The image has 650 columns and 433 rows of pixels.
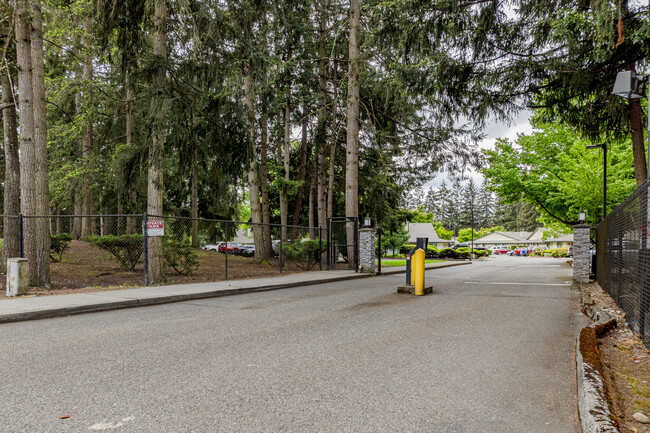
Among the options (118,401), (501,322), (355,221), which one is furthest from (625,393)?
(355,221)

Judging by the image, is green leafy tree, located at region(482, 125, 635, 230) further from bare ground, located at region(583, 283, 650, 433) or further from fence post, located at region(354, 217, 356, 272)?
bare ground, located at region(583, 283, 650, 433)

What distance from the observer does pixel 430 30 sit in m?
11.2

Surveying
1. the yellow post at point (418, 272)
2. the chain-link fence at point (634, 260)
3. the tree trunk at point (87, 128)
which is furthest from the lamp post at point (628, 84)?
the tree trunk at point (87, 128)

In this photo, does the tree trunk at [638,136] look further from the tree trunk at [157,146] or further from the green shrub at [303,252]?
the tree trunk at [157,146]

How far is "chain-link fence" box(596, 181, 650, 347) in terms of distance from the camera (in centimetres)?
515

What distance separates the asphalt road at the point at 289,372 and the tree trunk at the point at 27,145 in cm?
465

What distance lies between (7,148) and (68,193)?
7.13 metres

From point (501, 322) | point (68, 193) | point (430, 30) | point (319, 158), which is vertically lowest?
point (501, 322)

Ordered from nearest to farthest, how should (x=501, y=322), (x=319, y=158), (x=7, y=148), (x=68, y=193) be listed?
(x=501, y=322) → (x=7, y=148) → (x=68, y=193) → (x=319, y=158)

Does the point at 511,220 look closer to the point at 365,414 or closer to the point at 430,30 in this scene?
the point at 430,30

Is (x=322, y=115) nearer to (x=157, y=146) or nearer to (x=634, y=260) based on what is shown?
(x=157, y=146)

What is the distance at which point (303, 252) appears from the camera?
60.2 ft

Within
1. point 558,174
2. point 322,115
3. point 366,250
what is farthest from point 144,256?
point 558,174

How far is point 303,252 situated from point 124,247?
730cm
